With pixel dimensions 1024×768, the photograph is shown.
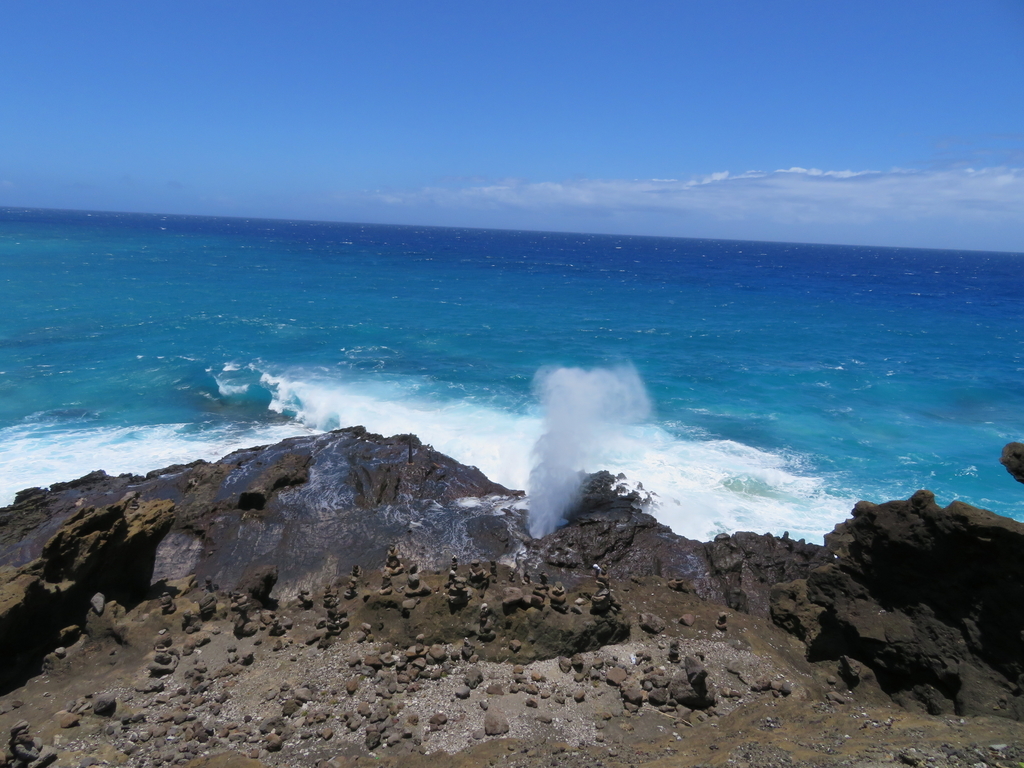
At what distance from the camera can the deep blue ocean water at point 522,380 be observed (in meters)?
22.0

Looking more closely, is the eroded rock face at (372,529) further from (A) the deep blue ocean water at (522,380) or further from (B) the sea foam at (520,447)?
(A) the deep blue ocean water at (522,380)

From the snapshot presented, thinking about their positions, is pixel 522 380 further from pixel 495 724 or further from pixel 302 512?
pixel 495 724

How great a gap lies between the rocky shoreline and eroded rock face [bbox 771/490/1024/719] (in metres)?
0.04

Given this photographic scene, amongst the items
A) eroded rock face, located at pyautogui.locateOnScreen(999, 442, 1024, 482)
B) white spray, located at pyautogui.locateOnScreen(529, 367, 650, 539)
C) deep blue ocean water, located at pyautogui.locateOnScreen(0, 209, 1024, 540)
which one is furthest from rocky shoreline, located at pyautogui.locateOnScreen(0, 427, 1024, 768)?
deep blue ocean water, located at pyautogui.locateOnScreen(0, 209, 1024, 540)

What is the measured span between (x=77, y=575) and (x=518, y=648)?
848 cm

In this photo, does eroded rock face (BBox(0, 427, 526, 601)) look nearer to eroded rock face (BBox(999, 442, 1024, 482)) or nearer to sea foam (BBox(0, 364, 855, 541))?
sea foam (BBox(0, 364, 855, 541))

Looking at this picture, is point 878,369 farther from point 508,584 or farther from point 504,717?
point 504,717

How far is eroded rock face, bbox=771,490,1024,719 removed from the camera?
8859 mm

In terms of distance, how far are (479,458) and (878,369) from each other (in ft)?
99.5

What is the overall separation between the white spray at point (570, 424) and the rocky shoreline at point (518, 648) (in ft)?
8.01

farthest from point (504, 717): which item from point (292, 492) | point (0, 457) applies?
point (0, 457)

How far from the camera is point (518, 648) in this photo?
34.4 ft

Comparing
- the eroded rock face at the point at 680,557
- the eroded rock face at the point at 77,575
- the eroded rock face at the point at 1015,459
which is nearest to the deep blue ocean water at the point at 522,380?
the eroded rock face at the point at 680,557

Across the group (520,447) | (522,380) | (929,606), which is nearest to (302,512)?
(520,447)
